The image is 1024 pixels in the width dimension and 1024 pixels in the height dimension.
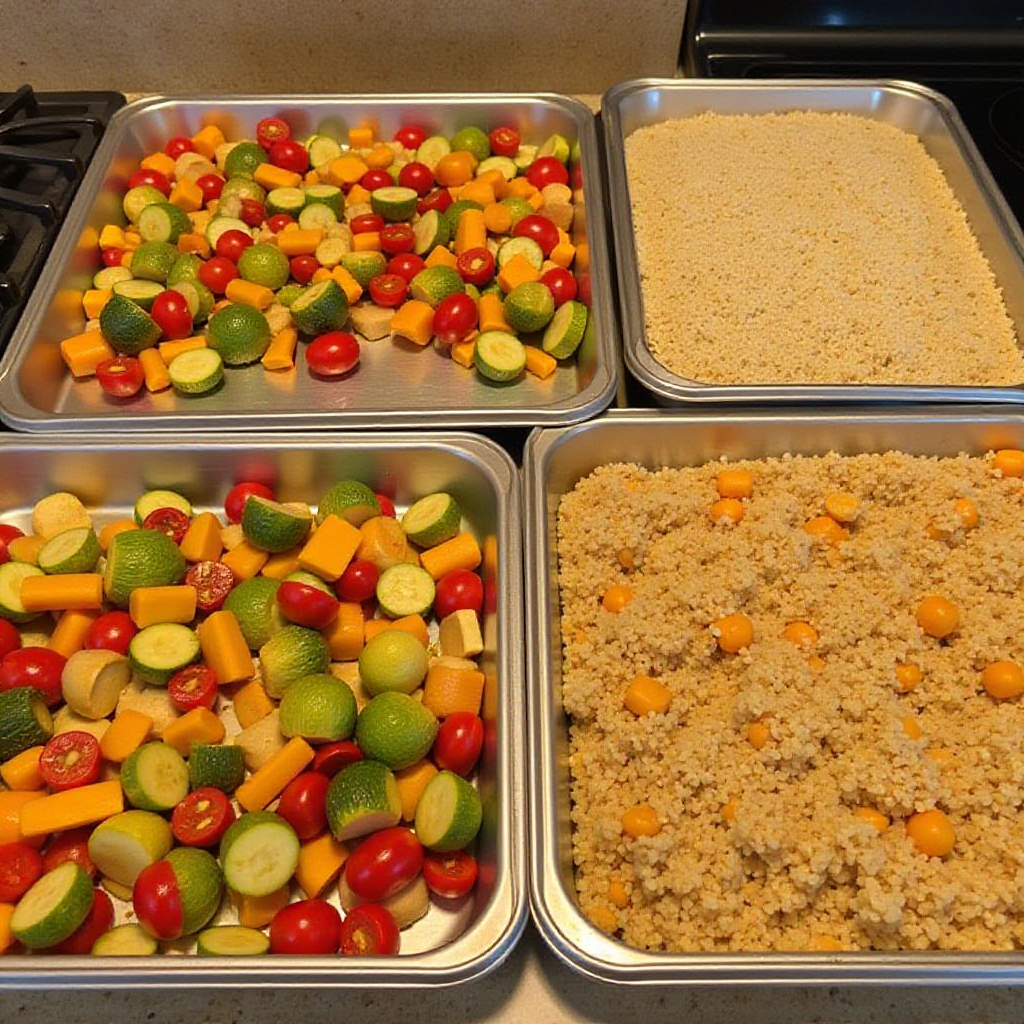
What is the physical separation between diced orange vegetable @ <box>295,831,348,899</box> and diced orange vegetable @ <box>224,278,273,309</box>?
1184mm

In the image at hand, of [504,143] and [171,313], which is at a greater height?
[504,143]

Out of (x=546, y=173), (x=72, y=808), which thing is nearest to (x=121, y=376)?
(x=72, y=808)

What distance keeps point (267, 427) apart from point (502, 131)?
44.7 inches

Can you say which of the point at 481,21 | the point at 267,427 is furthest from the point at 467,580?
the point at 481,21

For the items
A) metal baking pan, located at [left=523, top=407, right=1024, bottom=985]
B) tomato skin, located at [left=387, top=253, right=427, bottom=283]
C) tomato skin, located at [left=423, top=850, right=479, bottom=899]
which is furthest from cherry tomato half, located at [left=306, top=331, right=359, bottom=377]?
tomato skin, located at [left=423, top=850, right=479, bottom=899]

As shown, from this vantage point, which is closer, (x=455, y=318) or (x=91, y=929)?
(x=91, y=929)

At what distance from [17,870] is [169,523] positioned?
2.06 feet

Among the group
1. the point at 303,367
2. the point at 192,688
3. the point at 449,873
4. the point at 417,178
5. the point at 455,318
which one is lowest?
the point at 449,873

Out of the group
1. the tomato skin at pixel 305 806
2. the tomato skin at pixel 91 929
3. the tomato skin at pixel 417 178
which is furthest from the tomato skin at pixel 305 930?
the tomato skin at pixel 417 178

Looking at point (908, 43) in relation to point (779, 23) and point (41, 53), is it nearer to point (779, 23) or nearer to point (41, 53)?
point (779, 23)

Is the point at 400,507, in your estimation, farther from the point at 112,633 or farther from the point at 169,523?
the point at 112,633

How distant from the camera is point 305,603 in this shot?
54.4 inches

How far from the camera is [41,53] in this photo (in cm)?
223

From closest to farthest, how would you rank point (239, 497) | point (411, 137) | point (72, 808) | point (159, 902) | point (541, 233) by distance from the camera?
point (159, 902) → point (72, 808) → point (239, 497) → point (541, 233) → point (411, 137)
